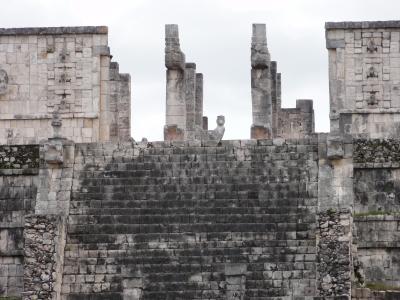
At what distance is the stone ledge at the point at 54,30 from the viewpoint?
138 ft

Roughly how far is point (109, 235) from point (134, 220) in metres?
0.69

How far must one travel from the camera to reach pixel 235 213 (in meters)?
33.9

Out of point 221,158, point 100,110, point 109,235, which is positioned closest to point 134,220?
point 109,235

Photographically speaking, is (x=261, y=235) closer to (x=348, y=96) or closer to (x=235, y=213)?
(x=235, y=213)

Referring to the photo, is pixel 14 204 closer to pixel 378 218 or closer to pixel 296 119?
pixel 378 218

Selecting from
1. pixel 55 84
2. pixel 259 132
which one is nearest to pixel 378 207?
pixel 259 132

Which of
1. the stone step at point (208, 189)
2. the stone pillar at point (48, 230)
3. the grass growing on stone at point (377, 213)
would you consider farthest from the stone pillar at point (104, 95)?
the grass growing on stone at point (377, 213)

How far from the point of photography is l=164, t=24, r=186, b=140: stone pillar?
4059 centimetres

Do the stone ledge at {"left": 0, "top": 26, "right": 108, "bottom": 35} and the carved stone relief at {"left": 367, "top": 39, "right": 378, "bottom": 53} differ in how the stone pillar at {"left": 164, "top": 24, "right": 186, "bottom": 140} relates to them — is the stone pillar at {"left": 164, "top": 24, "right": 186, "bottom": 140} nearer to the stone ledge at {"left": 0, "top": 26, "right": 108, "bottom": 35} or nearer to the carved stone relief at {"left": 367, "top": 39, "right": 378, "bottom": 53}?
the stone ledge at {"left": 0, "top": 26, "right": 108, "bottom": 35}

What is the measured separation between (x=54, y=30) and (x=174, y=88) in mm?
3947

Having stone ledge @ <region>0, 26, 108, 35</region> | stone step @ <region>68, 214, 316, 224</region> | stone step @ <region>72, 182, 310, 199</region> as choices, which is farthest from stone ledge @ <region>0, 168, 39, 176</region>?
stone ledge @ <region>0, 26, 108, 35</region>

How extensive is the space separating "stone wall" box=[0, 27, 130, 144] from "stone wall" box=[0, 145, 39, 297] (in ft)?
19.0

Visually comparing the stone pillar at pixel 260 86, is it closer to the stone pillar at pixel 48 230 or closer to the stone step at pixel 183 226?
the stone step at pixel 183 226

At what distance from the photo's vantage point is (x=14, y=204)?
3584cm
